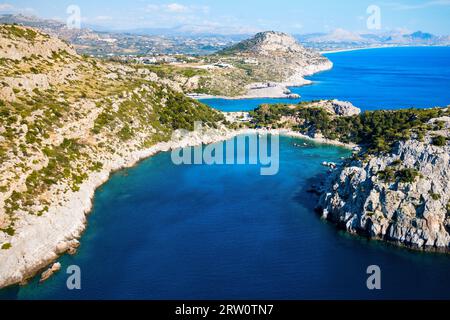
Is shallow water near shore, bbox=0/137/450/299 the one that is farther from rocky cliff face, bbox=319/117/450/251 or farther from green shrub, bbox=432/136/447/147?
green shrub, bbox=432/136/447/147

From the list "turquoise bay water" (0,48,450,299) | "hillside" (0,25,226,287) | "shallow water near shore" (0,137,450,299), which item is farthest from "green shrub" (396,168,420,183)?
"hillside" (0,25,226,287)

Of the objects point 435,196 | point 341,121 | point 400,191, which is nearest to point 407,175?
point 400,191

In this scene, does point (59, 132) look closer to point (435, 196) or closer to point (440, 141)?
point (435, 196)

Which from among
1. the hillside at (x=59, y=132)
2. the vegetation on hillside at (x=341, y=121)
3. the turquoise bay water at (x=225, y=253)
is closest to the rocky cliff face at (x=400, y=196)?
the turquoise bay water at (x=225, y=253)

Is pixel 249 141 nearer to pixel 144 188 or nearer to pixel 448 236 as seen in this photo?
pixel 144 188

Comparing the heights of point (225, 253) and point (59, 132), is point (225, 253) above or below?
below
